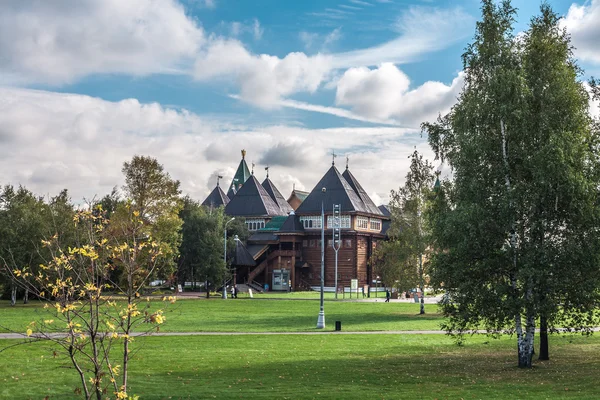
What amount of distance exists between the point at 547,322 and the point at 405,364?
17.0 feet

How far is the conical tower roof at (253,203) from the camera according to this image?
102375mm

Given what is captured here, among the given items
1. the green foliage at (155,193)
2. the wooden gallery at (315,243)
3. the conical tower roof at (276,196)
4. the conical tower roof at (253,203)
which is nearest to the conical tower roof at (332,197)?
the wooden gallery at (315,243)

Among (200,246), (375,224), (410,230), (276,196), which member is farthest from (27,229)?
(276,196)

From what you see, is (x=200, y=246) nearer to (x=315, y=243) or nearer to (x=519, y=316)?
(x=315, y=243)

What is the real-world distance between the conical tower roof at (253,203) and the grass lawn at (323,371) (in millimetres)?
71503

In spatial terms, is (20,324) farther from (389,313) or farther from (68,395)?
(389,313)

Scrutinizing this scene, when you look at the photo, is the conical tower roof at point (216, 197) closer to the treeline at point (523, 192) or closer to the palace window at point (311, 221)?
the palace window at point (311, 221)

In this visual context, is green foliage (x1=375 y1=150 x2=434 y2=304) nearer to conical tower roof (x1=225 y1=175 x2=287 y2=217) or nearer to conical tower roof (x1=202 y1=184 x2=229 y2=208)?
conical tower roof (x1=225 y1=175 x2=287 y2=217)

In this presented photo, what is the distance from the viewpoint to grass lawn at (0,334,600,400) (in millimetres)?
17750

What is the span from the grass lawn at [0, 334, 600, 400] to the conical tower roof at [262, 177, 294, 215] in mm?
79107

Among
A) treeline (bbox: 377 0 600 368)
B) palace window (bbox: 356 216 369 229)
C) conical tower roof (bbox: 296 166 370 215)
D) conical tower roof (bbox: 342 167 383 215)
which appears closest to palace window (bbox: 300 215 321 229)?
conical tower roof (bbox: 296 166 370 215)

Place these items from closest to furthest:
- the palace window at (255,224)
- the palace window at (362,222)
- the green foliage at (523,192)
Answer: the green foliage at (523,192)
the palace window at (362,222)
the palace window at (255,224)

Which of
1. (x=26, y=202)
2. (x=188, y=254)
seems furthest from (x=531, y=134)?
(x=188, y=254)

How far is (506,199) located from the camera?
22453 mm
